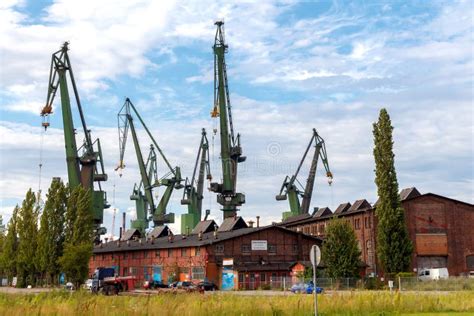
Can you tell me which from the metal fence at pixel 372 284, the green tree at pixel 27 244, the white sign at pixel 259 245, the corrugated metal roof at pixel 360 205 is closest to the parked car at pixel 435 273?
the metal fence at pixel 372 284

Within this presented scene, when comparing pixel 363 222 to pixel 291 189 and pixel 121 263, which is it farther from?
pixel 291 189

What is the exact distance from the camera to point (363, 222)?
75500mm

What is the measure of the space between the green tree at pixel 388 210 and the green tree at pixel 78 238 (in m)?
31.1

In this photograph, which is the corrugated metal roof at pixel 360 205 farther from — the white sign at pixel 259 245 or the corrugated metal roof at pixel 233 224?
the white sign at pixel 259 245

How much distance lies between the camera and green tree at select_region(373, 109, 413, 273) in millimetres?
56969

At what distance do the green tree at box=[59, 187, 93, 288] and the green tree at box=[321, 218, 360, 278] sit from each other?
25.9 m

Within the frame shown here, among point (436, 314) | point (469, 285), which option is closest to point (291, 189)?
point (469, 285)

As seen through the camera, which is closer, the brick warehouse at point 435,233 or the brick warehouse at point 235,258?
the brick warehouse at point 235,258

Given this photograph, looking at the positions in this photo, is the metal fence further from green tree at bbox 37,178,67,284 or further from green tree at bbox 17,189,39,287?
green tree at bbox 17,189,39,287

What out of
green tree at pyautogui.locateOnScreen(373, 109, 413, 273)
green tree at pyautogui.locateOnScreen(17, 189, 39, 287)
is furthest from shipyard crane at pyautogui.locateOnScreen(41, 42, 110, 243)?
green tree at pyautogui.locateOnScreen(373, 109, 413, 273)

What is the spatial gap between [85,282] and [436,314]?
50367mm

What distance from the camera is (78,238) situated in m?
65.9

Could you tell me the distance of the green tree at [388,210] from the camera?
187 ft

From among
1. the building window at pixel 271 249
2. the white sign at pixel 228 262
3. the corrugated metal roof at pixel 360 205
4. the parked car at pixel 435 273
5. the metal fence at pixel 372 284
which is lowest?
the metal fence at pixel 372 284
